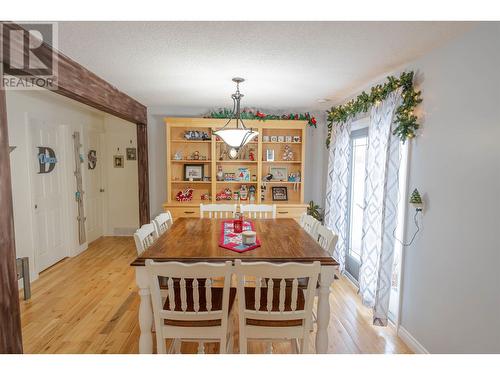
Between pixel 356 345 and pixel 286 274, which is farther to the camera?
pixel 356 345

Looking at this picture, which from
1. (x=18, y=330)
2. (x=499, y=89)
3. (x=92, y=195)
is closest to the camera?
(x=499, y=89)

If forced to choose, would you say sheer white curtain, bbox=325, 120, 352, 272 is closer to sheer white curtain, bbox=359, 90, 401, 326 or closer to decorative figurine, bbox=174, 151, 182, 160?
sheer white curtain, bbox=359, 90, 401, 326

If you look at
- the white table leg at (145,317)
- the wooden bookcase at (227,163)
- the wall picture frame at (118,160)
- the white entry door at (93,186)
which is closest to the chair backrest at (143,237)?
the white table leg at (145,317)

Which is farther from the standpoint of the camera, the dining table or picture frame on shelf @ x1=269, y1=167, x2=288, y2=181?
picture frame on shelf @ x1=269, y1=167, x2=288, y2=181

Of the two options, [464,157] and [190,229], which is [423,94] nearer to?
[464,157]

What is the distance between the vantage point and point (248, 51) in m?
2.10

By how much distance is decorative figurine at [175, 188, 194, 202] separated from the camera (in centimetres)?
441

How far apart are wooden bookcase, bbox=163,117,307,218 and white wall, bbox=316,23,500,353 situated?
7.13ft

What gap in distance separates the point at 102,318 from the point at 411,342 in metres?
2.66

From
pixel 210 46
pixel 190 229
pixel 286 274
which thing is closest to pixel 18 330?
pixel 190 229

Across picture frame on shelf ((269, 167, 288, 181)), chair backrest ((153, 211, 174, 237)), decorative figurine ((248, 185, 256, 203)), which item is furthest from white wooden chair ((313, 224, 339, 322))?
picture frame on shelf ((269, 167, 288, 181))

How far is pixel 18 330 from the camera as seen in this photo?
1.70 meters
